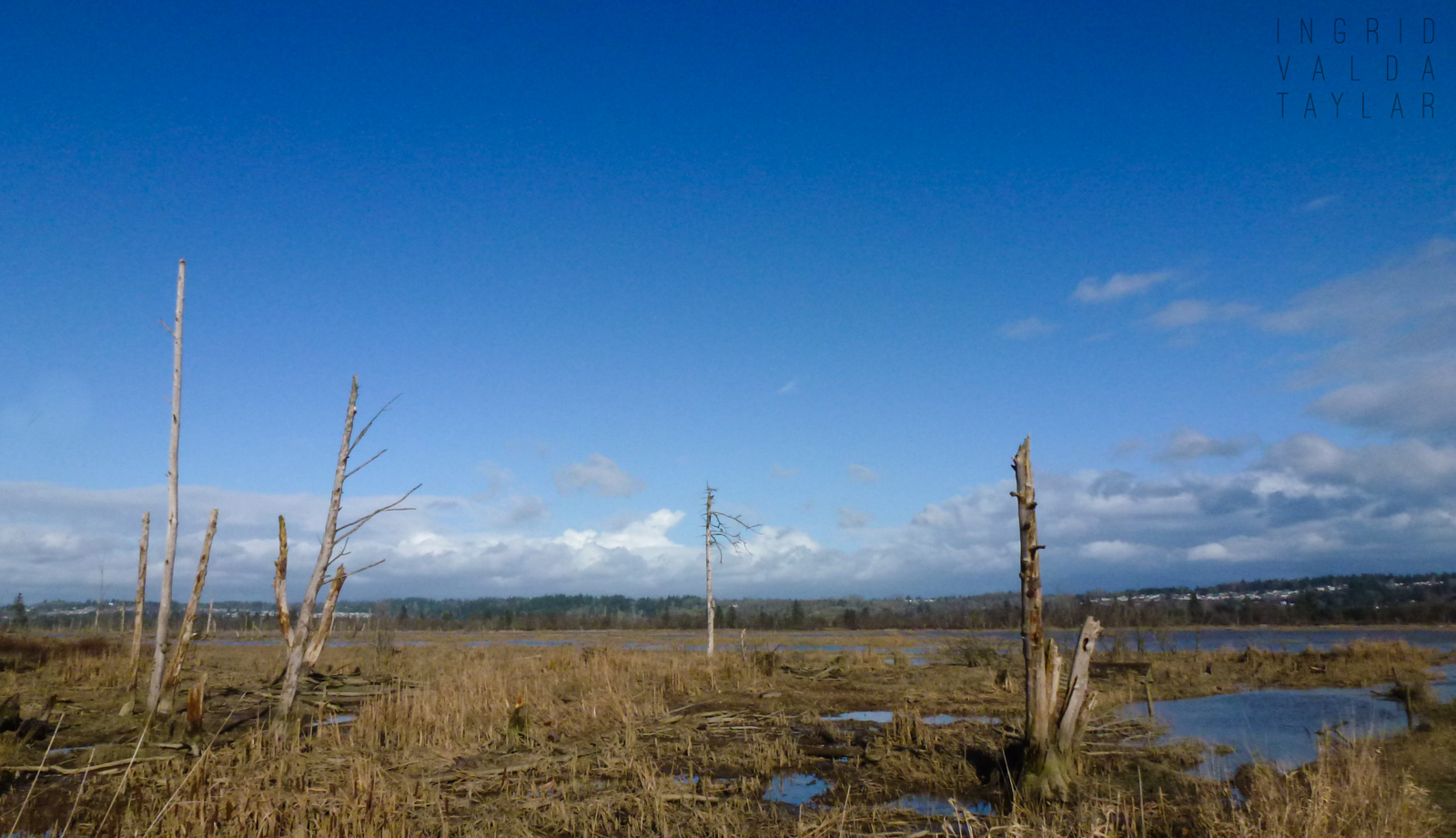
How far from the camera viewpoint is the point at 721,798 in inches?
434

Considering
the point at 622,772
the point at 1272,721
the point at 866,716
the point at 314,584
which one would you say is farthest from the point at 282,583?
the point at 1272,721

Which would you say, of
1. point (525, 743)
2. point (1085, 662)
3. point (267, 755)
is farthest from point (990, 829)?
point (267, 755)

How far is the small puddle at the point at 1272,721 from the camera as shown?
14781 millimetres

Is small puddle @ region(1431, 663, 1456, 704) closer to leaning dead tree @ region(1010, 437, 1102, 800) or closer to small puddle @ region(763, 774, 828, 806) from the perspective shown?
leaning dead tree @ region(1010, 437, 1102, 800)

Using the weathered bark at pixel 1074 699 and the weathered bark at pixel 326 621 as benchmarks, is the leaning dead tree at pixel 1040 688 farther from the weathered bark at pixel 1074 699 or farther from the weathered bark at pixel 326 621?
the weathered bark at pixel 326 621

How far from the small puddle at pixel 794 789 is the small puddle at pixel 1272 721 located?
19.7 ft

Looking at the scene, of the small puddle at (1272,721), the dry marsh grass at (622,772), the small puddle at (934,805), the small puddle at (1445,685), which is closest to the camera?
the dry marsh grass at (622,772)

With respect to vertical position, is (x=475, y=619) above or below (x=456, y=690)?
below

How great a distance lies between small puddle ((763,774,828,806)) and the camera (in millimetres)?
11602

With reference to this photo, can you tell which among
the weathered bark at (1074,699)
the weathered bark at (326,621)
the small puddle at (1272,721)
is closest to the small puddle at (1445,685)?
the small puddle at (1272,721)

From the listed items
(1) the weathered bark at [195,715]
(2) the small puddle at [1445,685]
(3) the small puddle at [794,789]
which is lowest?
(2) the small puddle at [1445,685]

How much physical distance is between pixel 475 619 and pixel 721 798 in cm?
14645

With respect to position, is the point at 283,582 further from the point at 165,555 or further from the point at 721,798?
the point at 721,798

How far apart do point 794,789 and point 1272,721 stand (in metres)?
14.8
